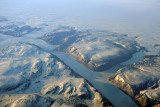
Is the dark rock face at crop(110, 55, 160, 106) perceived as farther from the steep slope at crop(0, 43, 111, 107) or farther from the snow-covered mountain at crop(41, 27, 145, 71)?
the steep slope at crop(0, 43, 111, 107)

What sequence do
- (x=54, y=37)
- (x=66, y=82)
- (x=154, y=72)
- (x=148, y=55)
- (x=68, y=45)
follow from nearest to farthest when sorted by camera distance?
(x=66, y=82)
(x=154, y=72)
(x=148, y=55)
(x=68, y=45)
(x=54, y=37)

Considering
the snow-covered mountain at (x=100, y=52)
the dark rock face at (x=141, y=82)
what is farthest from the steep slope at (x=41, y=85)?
the snow-covered mountain at (x=100, y=52)

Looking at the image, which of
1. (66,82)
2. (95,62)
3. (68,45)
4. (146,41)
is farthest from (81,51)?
(146,41)

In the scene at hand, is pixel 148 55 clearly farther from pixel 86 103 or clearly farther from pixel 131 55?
pixel 86 103

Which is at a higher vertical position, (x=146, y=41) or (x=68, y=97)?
(x=146, y=41)

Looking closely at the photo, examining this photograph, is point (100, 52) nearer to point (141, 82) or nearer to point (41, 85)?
point (141, 82)

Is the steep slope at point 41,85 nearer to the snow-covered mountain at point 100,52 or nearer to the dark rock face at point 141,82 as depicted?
the dark rock face at point 141,82

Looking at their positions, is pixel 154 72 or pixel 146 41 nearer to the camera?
pixel 154 72
